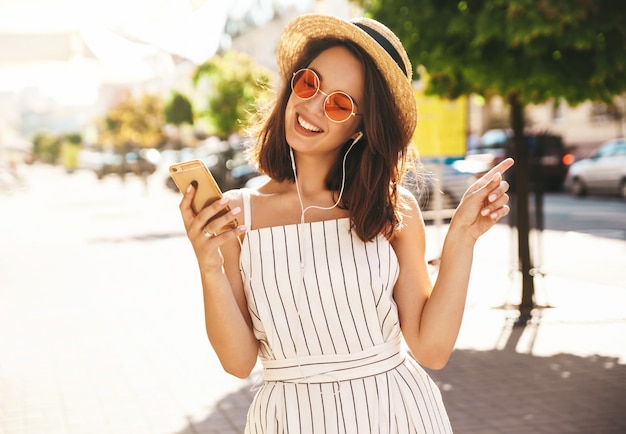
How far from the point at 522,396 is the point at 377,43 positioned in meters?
3.90

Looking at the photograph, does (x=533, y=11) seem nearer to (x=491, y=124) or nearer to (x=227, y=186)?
(x=227, y=186)

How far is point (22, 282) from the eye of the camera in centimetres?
1101

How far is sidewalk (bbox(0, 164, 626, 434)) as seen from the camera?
17.4 ft

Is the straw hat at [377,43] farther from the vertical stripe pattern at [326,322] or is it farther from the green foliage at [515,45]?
the green foliage at [515,45]

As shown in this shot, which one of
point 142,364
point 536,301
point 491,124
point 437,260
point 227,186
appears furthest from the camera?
point 491,124

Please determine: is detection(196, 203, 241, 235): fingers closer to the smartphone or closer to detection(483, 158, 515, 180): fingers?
the smartphone

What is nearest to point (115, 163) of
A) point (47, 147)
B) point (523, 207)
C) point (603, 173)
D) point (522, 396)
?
point (603, 173)

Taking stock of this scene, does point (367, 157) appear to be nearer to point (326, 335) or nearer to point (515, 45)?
point (326, 335)

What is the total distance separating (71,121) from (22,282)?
11491 cm

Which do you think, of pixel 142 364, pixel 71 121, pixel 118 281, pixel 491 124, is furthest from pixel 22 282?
pixel 71 121

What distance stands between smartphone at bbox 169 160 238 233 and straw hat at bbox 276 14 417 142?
55 centimetres

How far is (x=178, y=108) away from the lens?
33.4 m

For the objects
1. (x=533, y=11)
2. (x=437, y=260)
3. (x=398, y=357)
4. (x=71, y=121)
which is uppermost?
(x=533, y=11)

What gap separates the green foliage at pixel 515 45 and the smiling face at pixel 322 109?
4.06 m
